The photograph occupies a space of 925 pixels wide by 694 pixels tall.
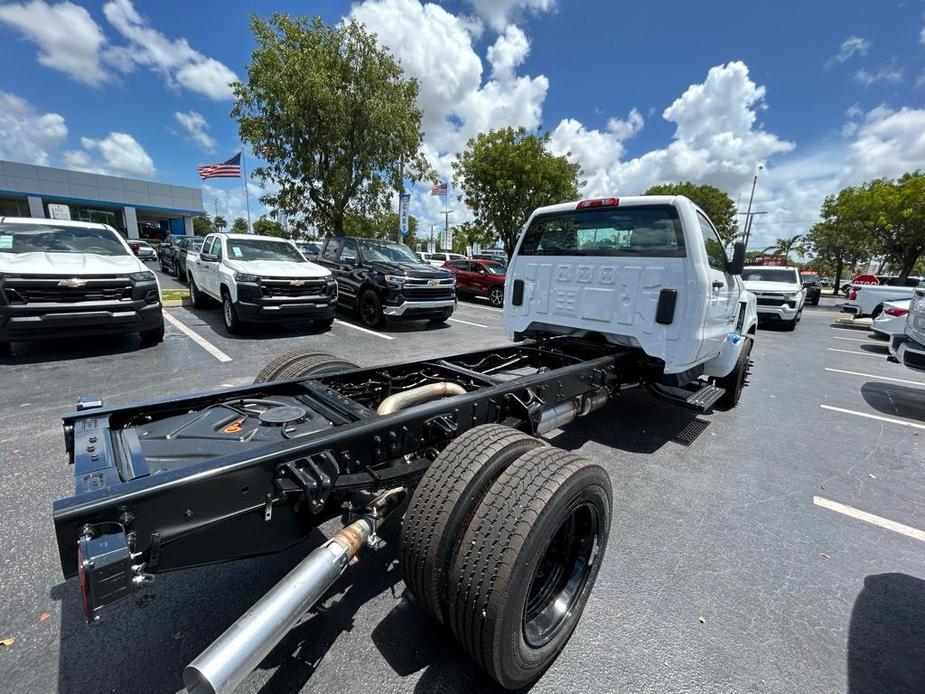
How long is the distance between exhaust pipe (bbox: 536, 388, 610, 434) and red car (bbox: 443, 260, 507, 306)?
37.8ft

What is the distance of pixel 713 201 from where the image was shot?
4044 centimetres

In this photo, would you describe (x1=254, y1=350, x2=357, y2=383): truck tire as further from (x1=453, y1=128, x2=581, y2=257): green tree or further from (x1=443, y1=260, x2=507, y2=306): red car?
(x1=453, y1=128, x2=581, y2=257): green tree

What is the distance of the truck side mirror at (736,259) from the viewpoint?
4.00 m

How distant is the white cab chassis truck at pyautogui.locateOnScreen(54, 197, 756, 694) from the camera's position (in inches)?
46.8

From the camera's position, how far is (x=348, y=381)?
282 centimetres

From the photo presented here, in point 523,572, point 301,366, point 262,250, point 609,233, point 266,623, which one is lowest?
point 523,572

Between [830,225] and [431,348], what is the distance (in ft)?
112

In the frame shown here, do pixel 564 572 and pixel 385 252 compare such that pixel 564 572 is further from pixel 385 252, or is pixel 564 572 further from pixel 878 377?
pixel 385 252

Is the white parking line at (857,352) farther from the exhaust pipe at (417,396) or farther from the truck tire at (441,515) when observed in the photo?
the truck tire at (441,515)

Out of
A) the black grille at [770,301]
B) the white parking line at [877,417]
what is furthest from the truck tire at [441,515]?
the black grille at [770,301]

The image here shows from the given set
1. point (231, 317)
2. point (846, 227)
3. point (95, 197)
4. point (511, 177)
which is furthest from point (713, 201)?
point (95, 197)

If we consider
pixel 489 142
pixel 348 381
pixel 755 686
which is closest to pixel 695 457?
pixel 755 686

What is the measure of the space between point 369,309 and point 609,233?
6.26 m

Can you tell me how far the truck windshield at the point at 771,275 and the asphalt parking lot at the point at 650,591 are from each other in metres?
11.0
